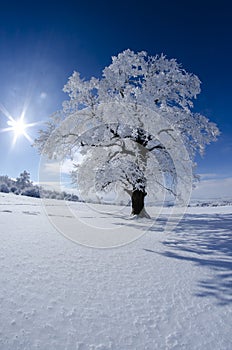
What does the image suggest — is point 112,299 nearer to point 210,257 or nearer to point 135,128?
point 210,257

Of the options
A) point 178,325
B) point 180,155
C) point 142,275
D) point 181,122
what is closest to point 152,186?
point 180,155

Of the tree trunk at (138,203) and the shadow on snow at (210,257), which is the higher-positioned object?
the tree trunk at (138,203)

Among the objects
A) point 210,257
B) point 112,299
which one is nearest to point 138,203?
point 210,257

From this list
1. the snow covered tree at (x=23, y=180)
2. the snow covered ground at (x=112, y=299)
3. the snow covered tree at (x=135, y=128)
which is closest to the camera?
the snow covered ground at (x=112, y=299)

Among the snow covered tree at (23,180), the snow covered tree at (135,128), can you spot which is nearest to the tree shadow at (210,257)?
the snow covered tree at (135,128)

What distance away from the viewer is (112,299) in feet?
10.7

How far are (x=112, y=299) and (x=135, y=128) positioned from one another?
1126cm

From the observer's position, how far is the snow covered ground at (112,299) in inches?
94.4

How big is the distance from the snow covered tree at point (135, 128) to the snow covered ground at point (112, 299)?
7894 millimetres

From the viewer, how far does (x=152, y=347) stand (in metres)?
2.31

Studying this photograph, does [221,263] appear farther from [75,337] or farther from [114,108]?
[114,108]

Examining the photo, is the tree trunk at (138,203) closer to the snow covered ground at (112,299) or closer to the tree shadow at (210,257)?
the tree shadow at (210,257)

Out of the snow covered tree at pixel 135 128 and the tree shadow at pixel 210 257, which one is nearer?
the tree shadow at pixel 210 257

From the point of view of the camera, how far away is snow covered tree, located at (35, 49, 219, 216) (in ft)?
43.2
